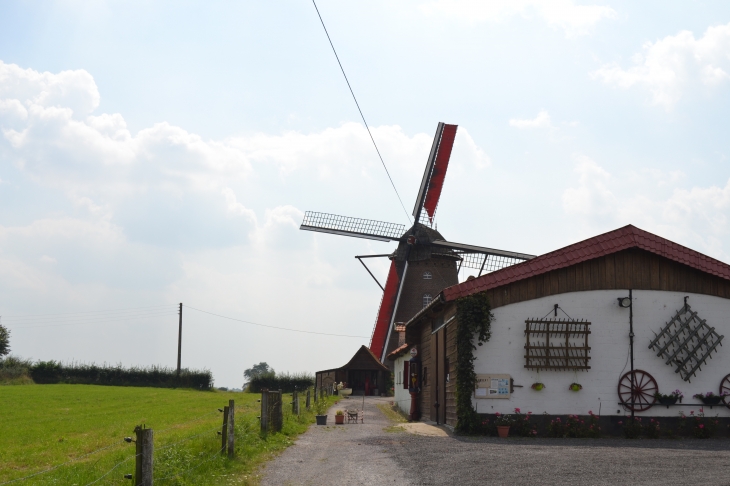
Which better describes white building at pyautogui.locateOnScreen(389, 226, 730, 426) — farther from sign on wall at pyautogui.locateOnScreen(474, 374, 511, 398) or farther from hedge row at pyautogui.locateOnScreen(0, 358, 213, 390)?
hedge row at pyautogui.locateOnScreen(0, 358, 213, 390)

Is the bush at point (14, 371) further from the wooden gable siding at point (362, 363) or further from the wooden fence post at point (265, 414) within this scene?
the wooden fence post at point (265, 414)

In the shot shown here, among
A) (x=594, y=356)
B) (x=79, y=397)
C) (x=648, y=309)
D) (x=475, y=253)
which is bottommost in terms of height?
(x=79, y=397)

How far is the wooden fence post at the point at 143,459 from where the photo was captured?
902 cm

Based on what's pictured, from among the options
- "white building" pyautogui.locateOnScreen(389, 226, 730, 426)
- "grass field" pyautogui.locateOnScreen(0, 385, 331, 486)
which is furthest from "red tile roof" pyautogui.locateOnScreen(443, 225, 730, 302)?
"grass field" pyautogui.locateOnScreen(0, 385, 331, 486)

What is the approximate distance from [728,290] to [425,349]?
10.1m

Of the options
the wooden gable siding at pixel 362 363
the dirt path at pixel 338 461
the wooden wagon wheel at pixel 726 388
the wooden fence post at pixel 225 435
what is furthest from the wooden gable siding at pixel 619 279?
the wooden gable siding at pixel 362 363

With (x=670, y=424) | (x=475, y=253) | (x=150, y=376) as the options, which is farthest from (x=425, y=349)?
(x=150, y=376)

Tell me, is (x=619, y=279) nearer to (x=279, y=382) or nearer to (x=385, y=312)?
(x=385, y=312)

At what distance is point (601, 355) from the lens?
18578 millimetres

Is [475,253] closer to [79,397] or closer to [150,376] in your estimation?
[79,397]

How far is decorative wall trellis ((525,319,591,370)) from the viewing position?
18.3 meters

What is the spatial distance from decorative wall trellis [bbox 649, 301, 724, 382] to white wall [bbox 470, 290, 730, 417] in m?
0.16

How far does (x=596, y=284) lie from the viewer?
1891 cm

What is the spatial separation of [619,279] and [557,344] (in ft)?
7.99
